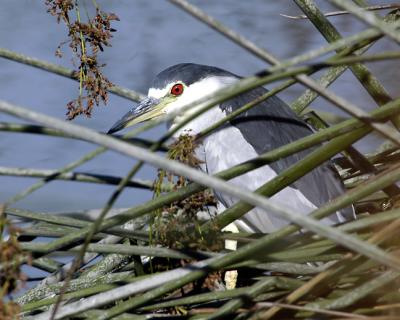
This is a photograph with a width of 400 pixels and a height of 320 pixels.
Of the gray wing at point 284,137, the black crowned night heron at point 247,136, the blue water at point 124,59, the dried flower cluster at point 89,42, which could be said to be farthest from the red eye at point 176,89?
the dried flower cluster at point 89,42

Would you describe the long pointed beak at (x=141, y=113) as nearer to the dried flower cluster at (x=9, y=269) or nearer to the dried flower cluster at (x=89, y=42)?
the dried flower cluster at (x=89, y=42)

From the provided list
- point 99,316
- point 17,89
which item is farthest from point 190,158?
point 17,89

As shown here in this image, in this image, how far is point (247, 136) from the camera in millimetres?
2418

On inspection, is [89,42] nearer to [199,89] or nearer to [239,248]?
[239,248]

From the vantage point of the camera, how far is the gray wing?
220cm

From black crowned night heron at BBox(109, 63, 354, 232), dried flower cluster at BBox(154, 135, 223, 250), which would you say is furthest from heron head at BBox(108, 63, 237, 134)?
dried flower cluster at BBox(154, 135, 223, 250)

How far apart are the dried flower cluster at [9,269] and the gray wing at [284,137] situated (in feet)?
3.34

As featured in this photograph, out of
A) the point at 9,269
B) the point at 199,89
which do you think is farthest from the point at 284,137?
the point at 9,269

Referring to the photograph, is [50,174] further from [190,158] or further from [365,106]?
[365,106]

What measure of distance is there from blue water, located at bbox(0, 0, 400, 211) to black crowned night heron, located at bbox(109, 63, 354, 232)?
717 millimetres

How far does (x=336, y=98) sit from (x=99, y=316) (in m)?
0.48

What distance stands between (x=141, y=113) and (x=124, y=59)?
1.41m

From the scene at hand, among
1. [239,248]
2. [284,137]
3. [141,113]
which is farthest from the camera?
[141,113]

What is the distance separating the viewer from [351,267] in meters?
1.45
